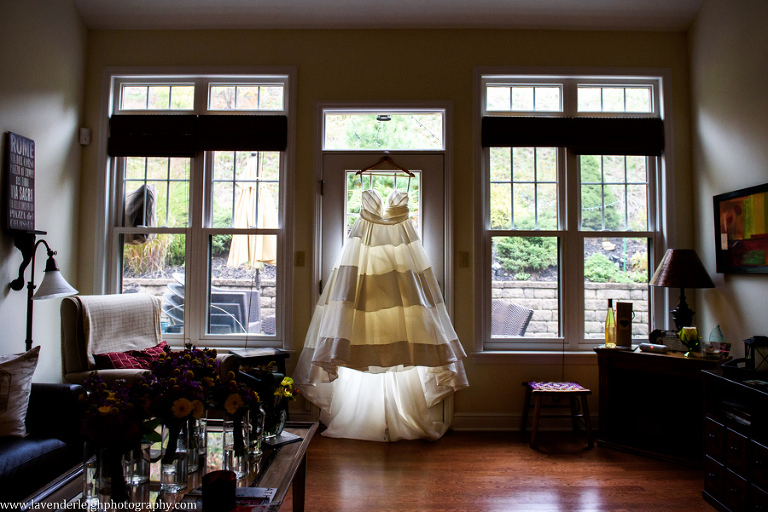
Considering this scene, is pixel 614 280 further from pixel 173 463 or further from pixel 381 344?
pixel 173 463

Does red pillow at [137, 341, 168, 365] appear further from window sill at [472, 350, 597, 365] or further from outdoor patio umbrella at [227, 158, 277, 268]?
window sill at [472, 350, 597, 365]

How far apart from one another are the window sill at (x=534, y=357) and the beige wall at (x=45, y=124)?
3053 mm

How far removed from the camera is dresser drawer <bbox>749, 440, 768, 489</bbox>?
1998 millimetres

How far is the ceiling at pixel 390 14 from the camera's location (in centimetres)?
334

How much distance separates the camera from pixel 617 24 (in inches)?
135

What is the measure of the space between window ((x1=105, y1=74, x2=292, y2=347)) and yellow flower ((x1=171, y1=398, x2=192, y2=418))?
1.93m

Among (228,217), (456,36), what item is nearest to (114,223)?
(228,217)

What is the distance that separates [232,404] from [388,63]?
2.79 m

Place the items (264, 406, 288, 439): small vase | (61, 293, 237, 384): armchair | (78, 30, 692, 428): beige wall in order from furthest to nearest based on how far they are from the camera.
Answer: (78, 30, 692, 428): beige wall → (61, 293, 237, 384): armchair → (264, 406, 288, 439): small vase

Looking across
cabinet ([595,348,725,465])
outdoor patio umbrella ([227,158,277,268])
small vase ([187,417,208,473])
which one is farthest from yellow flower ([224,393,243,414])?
cabinet ([595,348,725,465])

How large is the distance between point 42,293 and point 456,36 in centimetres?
326

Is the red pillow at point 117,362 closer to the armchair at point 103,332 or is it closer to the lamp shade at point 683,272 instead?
the armchair at point 103,332

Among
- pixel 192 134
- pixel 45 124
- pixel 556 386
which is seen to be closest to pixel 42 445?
pixel 45 124

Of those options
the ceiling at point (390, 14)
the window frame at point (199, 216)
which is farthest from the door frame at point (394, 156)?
the ceiling at point (390, 14)
